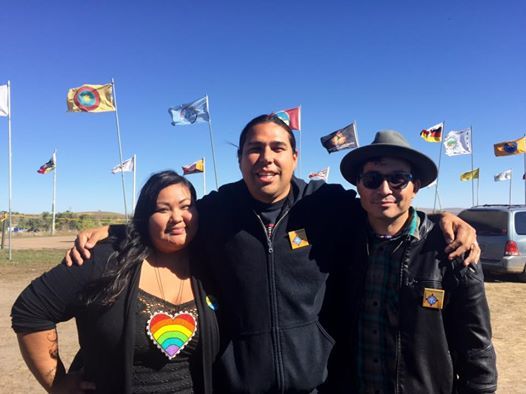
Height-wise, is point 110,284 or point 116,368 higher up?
point 110,284

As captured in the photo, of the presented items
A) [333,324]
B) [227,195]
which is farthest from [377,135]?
[333,324]

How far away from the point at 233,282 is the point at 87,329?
0.83 m

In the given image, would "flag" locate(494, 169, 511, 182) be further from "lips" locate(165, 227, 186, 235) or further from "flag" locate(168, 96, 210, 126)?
"lips" locate(165, 227, 186, 235)

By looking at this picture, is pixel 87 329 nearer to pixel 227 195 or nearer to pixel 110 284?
pixel 110 284

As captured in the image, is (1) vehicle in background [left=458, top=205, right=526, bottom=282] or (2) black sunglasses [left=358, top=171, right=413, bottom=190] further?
(1) vehicle in background [left=458, top=205, right=526, bottom=282]

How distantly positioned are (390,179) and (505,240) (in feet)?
31.0

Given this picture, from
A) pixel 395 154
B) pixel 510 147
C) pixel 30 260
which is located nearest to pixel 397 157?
pixel 395 154

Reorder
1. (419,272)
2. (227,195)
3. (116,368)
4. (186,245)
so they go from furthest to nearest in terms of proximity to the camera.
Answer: (227,195)
(186,245)
(419,272)
(116,368)

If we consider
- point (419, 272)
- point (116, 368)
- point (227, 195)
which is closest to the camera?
point (116, 368)

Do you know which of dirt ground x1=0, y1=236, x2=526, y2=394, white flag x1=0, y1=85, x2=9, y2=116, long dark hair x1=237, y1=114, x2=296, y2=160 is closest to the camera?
long dark hair x1=237, y1=114, x2=296, y2=160

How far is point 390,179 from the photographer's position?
2449 millimetres

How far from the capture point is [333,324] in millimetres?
2543

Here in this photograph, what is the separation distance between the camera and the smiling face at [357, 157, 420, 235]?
241cm

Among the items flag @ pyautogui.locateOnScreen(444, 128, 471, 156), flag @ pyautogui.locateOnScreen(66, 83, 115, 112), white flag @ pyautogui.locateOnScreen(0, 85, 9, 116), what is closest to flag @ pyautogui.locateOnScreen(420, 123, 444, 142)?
flag @ pyautogui.locateOnScreen(444, 128, 471, 156)
